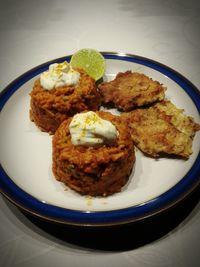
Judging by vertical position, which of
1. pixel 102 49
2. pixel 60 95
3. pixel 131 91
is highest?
pixel 102 49

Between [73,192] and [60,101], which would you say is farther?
[60,101]

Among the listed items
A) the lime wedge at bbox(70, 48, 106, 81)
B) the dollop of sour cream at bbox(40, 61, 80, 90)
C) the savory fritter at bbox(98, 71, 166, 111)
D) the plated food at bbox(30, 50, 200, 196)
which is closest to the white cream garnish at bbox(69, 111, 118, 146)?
the plated food at bbox(30, 50, 200, 196)

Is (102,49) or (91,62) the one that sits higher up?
(102,49)

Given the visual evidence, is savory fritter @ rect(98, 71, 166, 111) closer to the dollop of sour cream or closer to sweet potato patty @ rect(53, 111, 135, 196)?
the dollop of sour cream

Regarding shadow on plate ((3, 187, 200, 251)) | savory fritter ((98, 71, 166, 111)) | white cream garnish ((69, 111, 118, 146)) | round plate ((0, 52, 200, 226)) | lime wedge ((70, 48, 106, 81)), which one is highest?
lime wedge ((70, 48, 106, 81))

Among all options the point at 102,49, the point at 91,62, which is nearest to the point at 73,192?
the point at 91,62

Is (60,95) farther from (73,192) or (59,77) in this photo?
(73,192)
